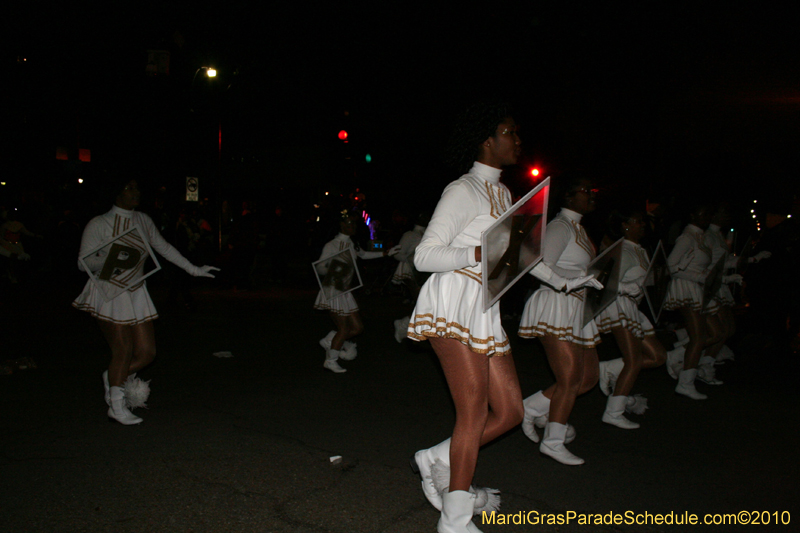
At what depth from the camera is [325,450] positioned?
15.1ft

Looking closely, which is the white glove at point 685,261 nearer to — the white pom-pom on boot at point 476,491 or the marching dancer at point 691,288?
the marching dancer at point 691,288

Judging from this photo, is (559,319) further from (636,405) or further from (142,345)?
(142,345)

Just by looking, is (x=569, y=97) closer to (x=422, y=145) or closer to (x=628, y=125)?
(x=628, y=125)

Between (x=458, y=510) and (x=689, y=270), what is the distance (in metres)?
4.04

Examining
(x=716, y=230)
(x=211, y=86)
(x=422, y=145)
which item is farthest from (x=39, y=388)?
(x=422, y=145)

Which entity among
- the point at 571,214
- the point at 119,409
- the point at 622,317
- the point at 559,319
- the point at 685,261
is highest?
the point at 571,214

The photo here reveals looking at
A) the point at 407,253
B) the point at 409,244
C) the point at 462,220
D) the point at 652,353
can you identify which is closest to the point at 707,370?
the point at 652,353

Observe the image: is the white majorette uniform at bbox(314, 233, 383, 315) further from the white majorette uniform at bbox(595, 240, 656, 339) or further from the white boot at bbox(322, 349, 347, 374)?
the white majorette uniform at bbox(595, 240, 656, 339)

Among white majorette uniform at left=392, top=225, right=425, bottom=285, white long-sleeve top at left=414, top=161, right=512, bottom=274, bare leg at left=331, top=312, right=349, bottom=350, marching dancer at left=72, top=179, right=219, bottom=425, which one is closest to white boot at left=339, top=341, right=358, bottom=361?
bare leg at left=331, top=312, right=349, bottom=350

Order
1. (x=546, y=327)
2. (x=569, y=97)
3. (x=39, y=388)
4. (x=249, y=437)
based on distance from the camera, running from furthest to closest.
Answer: (x=569, y=97) < (x=39, y=388) < (x=249, y=437) < (x=546, y=327)

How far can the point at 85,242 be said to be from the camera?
498 centimetres

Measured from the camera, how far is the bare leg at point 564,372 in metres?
4.30

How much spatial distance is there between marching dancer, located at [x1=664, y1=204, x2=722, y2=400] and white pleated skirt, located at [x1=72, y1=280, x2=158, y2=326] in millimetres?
4644

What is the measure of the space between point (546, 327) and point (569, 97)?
17716 millimetres
